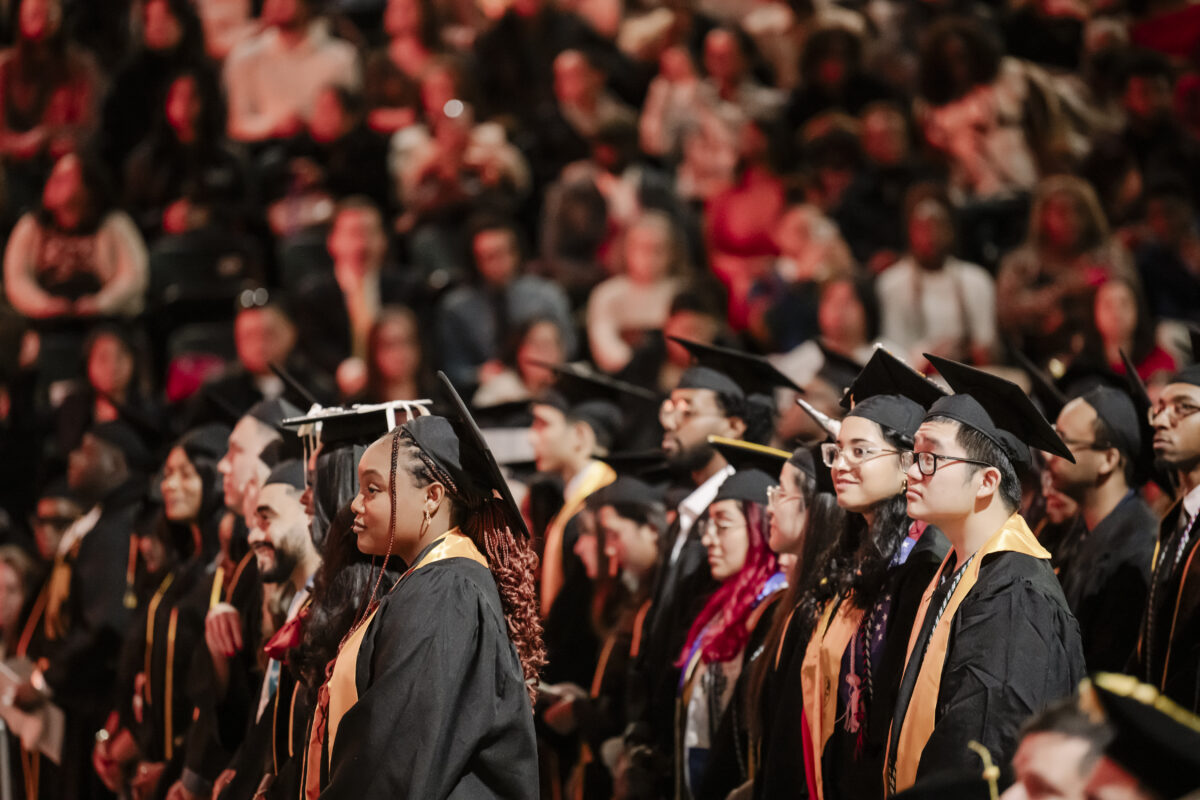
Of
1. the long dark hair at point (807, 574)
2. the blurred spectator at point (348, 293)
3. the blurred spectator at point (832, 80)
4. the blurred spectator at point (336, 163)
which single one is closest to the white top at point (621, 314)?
the blurred spectator at point (348, 293)

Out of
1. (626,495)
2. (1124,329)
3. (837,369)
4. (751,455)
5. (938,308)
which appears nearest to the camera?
(751,455)

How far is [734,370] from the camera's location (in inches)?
232

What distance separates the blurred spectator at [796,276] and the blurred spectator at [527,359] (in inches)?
52.9

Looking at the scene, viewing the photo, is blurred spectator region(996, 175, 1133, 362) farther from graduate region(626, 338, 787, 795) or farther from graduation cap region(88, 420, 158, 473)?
graduation cap region(88, 420, 158, 473)

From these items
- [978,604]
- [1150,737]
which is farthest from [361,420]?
[1150,737]

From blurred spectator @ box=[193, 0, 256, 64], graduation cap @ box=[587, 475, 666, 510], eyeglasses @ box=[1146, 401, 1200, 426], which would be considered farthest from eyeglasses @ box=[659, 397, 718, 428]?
blurred spectator @ box=[193, 0, 256, 64]

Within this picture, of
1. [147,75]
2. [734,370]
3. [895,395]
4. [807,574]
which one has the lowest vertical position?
[147,75]

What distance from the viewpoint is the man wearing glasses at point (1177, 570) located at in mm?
4285

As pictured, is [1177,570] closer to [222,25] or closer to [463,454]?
[463,454]

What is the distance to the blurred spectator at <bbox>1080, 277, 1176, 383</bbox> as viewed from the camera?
7453 millimetres

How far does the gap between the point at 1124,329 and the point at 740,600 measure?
3.41 meters

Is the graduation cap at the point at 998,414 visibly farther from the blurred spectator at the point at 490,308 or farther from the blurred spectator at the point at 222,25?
the blurred spectator at the point at 222,25

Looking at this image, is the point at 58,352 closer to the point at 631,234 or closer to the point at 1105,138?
the point at 631,234

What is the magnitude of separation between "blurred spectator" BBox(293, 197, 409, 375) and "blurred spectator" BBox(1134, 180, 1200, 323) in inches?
186
